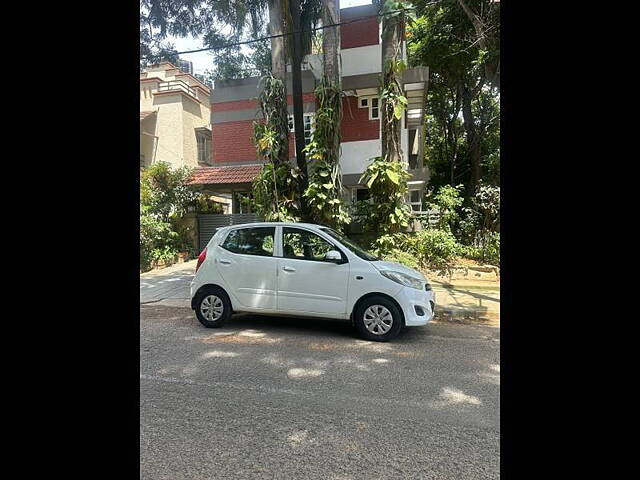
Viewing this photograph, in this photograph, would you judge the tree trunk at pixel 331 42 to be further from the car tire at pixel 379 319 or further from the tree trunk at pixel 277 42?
the car tire at pixel 379 319

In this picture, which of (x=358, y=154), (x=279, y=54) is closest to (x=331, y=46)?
(x=279, y=54)

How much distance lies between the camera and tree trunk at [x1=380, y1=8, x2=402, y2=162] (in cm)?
900

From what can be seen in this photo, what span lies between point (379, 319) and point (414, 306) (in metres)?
0.50

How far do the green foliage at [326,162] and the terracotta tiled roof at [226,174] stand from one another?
5.36 m

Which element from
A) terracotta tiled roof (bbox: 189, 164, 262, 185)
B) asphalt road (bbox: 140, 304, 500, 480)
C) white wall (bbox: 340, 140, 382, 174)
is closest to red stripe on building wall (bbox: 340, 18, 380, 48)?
white wall (bbox: 340, 140, 382, 174)

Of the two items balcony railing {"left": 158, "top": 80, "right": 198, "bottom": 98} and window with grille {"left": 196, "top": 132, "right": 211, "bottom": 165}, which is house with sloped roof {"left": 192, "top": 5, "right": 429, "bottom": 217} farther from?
window with grille {"left": 196, "top": 132, "right": 211, "bottom": 165}

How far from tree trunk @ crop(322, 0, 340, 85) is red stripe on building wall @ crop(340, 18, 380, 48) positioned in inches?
145

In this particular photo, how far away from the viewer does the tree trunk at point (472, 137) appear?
61.4 ft

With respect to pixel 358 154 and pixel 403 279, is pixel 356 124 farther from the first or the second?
pixel 403 279

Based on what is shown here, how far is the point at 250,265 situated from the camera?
19.3ft
